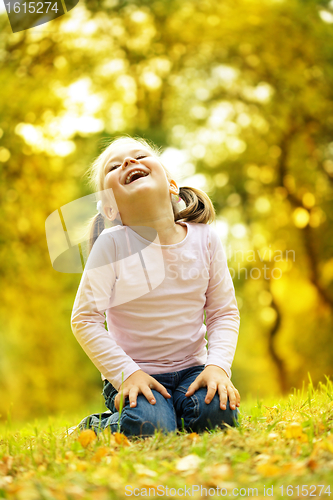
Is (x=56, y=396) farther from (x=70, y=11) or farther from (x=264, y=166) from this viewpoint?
(x=70, y=11)

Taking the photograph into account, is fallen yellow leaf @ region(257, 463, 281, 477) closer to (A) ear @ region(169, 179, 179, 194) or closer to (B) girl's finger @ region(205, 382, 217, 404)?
(B) girl's finger @ region(205, 382, 217, 404)

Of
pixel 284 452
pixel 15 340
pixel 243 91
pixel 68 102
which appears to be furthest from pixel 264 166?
pixel 284 452

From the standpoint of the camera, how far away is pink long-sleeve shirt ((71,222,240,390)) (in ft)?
6.16

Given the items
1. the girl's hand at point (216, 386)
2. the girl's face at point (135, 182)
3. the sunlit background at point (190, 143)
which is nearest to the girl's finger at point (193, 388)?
the girl's hand at point (216, 386)

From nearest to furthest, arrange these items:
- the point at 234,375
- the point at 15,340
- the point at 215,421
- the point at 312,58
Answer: the point at 215,421 < the point at 312,58 < the point at 15,340 < the point at 234,375

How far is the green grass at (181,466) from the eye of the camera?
1031mm

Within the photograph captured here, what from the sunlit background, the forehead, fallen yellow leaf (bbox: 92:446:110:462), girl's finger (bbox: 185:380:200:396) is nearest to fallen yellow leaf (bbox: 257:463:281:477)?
fallen yellow leaf (bbox: 92:446:110:462)

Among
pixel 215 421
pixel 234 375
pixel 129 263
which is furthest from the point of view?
pixel 234 375

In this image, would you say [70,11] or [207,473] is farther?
[70,11]

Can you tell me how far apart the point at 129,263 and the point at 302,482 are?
1182 millimetres

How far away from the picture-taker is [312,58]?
6.89 meters

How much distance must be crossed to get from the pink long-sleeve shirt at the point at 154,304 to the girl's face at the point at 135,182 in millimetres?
148

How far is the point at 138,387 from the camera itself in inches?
66.8

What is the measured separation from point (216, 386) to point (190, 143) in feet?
20.9
